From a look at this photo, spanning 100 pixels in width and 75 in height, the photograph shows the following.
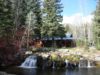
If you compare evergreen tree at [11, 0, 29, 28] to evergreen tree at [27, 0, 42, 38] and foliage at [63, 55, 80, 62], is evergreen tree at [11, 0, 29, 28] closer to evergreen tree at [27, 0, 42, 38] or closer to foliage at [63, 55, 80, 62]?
evergreen tree at [27, 0, 42, 38]

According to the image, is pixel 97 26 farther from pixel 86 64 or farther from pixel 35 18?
pixel 86 64

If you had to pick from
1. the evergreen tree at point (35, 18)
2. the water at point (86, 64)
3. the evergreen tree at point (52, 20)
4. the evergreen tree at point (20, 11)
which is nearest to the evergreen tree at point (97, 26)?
the evergreen tree at point (52, 20)

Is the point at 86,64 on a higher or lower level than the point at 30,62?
lower

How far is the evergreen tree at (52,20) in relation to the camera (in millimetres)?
56281

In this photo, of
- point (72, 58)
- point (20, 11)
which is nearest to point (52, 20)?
point (20, 11)

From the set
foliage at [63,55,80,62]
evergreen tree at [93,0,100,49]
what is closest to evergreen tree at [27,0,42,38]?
evergreen tree at [93,0,100,49]

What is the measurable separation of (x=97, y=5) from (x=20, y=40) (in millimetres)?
17399

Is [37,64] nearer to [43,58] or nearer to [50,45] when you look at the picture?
[43,58]

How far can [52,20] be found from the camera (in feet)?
187

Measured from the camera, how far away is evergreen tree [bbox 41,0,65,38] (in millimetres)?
56281

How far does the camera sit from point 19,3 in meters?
57.7

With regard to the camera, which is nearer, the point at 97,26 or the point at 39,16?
the point at 97,26

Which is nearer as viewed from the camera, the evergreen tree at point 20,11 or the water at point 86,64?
the water at point 86,64

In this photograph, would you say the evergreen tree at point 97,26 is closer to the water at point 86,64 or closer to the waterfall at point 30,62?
the water at point 86,64
